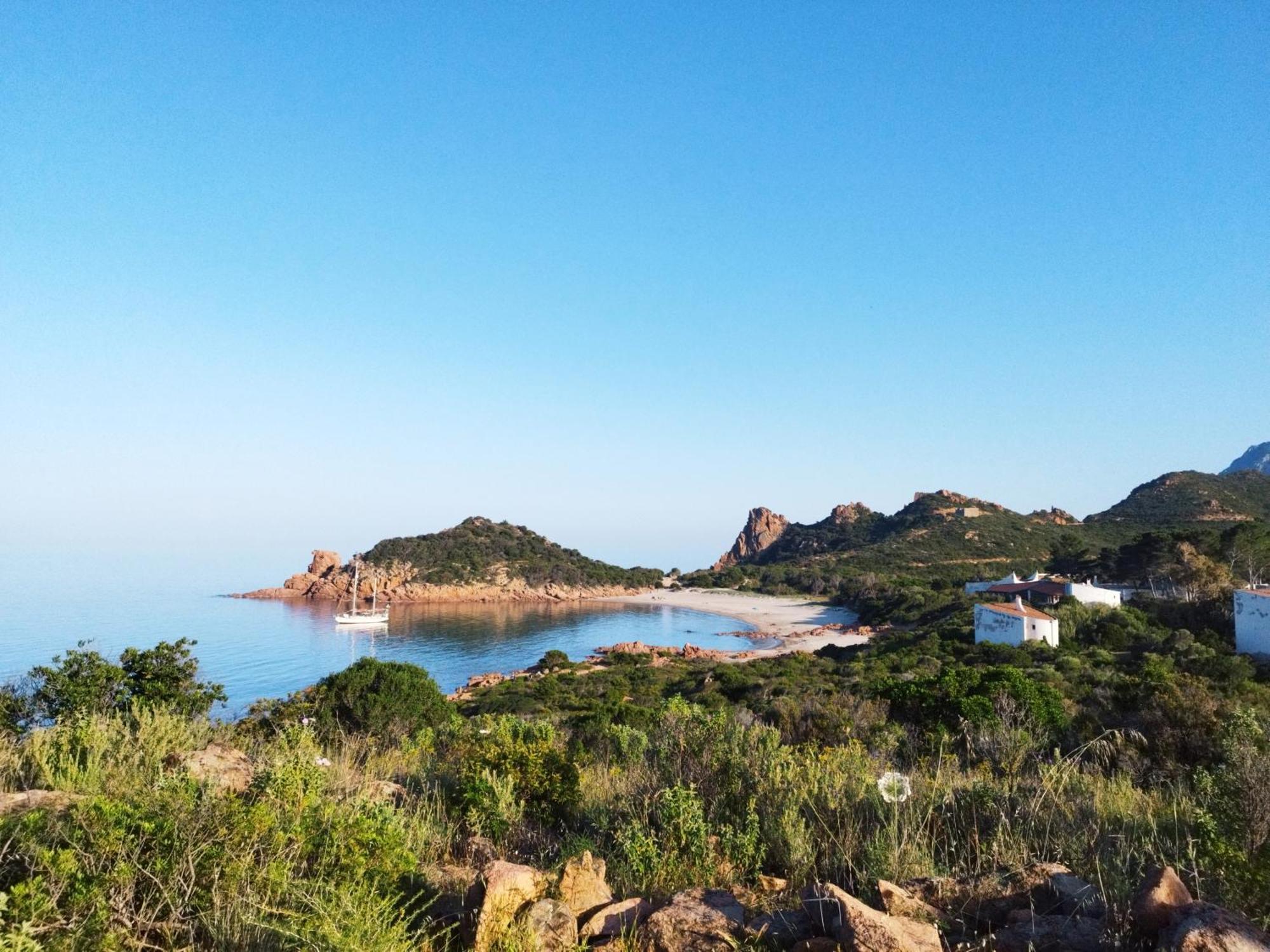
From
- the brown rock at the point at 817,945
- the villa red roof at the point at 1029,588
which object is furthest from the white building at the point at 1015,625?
the brown rock at the point at 817,945

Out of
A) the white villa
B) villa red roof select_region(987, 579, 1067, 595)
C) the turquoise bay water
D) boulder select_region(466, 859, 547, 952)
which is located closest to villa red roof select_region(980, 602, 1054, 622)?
the white villa

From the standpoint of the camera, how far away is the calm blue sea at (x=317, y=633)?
137 ft

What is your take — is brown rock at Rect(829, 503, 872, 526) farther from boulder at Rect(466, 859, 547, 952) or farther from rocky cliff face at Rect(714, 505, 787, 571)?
boulder at Rect(466, 859, 547, 952)

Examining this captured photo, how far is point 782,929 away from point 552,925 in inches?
36.2

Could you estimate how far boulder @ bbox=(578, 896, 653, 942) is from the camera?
283 centimetres

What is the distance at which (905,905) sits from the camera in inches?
110

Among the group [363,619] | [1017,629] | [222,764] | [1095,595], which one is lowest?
[363,619]

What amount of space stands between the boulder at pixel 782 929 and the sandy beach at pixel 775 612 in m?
41.8

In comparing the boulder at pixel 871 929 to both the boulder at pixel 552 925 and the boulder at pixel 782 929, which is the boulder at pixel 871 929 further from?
the boulder at pixel 552 925

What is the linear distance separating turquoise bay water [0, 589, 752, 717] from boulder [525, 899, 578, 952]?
34.7 metres

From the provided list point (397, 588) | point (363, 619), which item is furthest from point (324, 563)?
point (363, 619)

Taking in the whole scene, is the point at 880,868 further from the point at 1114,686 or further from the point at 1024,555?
the point at 1024,555

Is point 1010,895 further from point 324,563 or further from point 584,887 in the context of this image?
point 324,563

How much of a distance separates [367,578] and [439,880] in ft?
276
